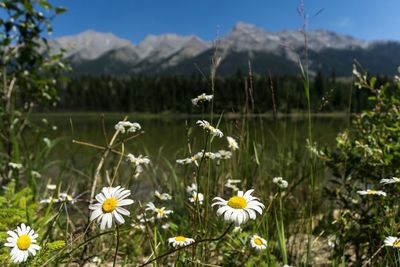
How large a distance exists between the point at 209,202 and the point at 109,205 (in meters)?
1.52

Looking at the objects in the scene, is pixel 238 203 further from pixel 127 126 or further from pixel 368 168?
pixel 368 168

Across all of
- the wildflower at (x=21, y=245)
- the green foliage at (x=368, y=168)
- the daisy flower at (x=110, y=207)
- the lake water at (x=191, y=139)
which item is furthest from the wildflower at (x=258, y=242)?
the wildflower at (x=21, y=245)

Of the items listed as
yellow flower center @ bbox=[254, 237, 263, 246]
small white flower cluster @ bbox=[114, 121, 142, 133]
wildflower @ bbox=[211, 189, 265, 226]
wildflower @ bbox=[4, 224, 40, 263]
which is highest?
small white flower cluster @ bbox=[114, 121, 142, 133]

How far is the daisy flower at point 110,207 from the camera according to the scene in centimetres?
106

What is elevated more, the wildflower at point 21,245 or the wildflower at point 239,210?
the wildflower at point 239,210

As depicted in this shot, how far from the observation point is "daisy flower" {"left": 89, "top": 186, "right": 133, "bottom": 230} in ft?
3.47

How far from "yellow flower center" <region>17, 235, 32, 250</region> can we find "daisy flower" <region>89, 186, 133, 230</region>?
325mm

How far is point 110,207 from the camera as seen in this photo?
1.11m

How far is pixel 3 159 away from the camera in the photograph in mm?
4121

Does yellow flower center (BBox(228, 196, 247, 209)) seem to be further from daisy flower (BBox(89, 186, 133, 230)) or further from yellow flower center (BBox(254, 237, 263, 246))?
yellow flower center (BBox(254, 237, 263, 246))

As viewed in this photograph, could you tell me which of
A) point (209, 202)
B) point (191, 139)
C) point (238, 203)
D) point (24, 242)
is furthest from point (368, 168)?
point (24, 242)

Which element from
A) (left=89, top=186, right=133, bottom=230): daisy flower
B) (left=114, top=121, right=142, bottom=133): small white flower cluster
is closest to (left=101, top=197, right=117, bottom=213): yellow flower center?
(left=89, top=186, right=133, bottom=230): daisy flower

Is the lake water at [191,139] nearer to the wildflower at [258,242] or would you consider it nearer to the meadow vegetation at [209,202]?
the meadow vegetation at [209,202]

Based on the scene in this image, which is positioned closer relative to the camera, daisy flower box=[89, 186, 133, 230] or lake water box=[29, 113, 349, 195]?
daisy flower box=[89, 186, 133, 230]
